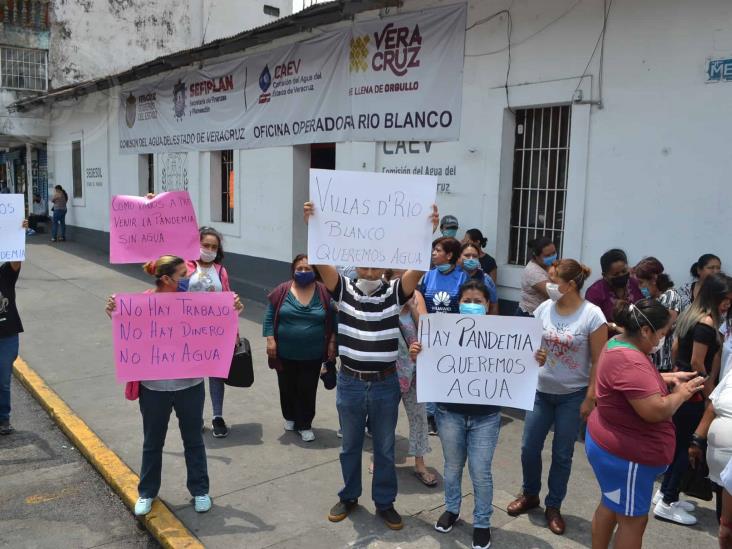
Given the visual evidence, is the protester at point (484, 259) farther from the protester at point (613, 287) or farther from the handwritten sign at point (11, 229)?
the handwritten sign at point (11, 229)

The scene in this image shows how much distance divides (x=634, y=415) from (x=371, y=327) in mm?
1480

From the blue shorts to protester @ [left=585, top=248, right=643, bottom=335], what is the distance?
6.87 ft

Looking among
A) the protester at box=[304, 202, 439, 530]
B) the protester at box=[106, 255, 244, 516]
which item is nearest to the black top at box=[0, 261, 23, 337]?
the protester at box=[106, 255, 244, 516]

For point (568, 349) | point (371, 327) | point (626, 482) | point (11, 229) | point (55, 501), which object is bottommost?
point (55, 501)

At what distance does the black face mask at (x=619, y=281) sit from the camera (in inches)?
200

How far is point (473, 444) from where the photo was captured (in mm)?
3701

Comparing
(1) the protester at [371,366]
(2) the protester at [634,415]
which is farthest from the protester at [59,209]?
(2) the protester at [634,415]

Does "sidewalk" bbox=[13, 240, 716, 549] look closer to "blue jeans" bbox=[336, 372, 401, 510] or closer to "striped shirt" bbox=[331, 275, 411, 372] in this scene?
"blue jeans" bbox=[336, 372, 401, 510]

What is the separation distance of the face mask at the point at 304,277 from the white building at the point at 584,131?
286 centimetres

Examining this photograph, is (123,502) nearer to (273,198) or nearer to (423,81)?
(423,81)

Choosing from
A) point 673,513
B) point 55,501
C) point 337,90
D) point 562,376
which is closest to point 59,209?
point 337,90

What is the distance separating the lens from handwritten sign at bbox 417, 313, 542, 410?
3633 mm

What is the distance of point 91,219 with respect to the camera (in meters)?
19.2

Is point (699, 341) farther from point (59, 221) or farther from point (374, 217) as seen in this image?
point (59, 221)
